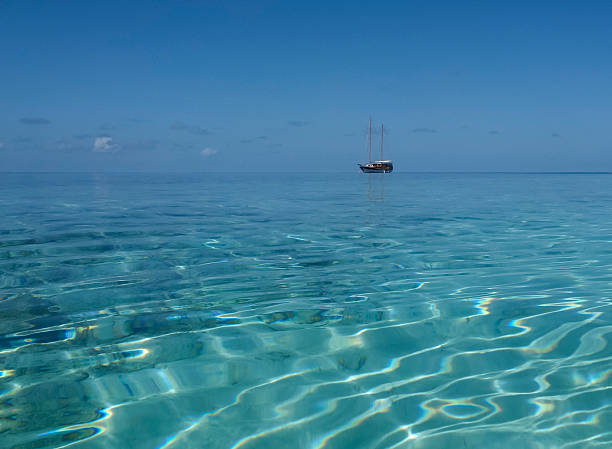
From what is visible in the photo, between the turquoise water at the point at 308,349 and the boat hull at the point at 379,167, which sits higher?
the boat hull at the point at 379,167

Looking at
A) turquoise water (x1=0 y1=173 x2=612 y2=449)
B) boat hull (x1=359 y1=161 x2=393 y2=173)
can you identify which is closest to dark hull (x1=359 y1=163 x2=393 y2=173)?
boat hull (x1=359 y1=161 x2=393 y2=173)

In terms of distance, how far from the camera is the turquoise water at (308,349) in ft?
8.08

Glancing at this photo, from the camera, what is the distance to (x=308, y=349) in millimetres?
3469

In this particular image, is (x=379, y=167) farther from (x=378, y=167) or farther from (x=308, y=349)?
(x=308, y=349)

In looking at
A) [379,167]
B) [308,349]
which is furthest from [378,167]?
[308,349]

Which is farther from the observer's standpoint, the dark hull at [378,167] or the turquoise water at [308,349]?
the dark hull at [378,167]

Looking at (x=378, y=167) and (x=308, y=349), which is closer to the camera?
(x=308, y=349)

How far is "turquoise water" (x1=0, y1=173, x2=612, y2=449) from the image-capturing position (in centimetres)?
246

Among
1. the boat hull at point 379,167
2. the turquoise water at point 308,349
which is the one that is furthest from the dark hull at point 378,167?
the turquoise water at point 308,349

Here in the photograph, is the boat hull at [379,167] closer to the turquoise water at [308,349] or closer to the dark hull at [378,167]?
the dark hull at [378,167]

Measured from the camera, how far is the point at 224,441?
2.36 metres

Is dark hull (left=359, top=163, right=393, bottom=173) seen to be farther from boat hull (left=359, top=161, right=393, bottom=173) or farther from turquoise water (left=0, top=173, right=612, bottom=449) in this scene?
turquoise water (left=0, top=173, right=612, bottom=449)

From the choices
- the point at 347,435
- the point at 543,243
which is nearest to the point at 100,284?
the point at 347,435

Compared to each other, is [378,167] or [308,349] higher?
[378,167]
